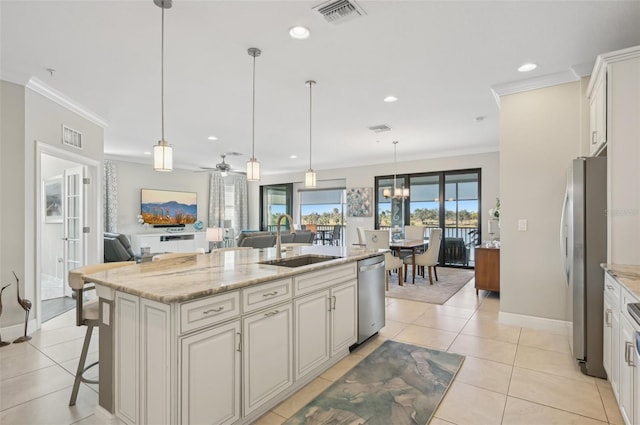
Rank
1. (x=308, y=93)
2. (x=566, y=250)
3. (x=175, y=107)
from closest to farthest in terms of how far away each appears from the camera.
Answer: (x=566, y=250)
(x=308, y=93)
(x=175, y=107)

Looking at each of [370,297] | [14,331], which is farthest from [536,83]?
[14,331]

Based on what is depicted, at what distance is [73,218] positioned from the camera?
4934 millimetres

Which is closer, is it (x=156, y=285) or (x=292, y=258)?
(x=156, y=285)

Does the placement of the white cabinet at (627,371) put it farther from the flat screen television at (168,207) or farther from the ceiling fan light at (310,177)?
the flat screen television at (168,207)

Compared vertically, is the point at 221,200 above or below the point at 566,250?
above

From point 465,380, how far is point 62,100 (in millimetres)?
5171

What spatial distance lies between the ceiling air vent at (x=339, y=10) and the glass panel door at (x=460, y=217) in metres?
6.02

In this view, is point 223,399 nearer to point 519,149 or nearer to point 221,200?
point 519,149

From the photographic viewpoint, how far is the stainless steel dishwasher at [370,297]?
3074mm

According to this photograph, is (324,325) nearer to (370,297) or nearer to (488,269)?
(370,297)

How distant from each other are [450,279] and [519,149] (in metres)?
3.29

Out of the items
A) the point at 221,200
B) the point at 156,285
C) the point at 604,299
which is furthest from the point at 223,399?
the point at 221,200

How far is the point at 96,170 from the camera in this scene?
4.76 m

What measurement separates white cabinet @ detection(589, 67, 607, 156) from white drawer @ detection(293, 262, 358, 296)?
2.28 m
